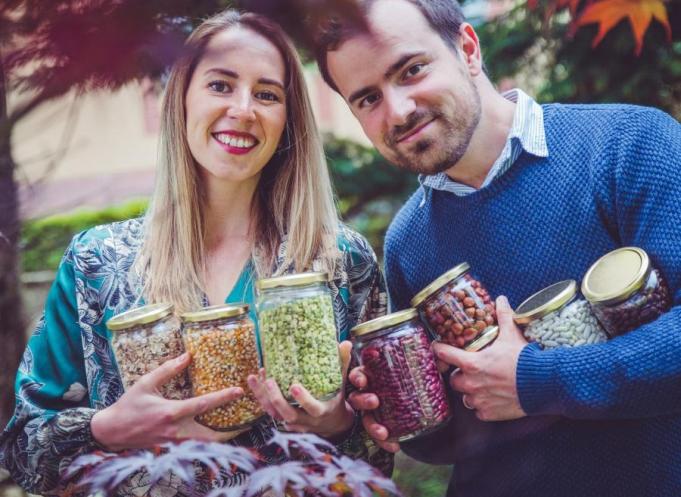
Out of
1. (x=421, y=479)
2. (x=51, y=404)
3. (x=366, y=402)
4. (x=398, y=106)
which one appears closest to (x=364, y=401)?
(x=366, y=402)

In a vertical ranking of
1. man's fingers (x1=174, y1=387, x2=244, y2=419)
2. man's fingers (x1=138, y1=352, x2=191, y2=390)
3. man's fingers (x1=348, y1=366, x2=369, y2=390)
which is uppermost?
man's fingers (x1=138, y1=352, x2=191, y2=390)

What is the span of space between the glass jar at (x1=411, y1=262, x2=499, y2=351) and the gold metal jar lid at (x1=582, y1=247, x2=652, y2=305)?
0.63 ft

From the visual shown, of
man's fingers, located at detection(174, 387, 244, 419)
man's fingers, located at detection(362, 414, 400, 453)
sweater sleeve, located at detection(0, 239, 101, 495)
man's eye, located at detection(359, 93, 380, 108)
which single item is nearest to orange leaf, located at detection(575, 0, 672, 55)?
man's eye, located at detection(359, 93, 380, 108)

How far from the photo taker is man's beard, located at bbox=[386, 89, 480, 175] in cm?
156

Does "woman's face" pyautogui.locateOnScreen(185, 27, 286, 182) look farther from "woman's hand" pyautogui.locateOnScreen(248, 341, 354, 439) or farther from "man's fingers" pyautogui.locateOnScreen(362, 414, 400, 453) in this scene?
"man's fingers" pyautogui.locateOnScreen(362, 414, 400, 453)

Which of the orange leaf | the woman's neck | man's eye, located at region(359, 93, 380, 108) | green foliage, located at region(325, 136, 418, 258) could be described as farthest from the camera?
green foliage, located at region(325, 136, 418, 258)

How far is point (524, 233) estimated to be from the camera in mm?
1525

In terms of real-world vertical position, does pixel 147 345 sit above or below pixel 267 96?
below

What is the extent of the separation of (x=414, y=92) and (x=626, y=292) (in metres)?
0.62

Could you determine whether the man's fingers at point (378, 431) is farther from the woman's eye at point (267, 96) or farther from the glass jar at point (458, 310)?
the woman's eye at point (267, 96)

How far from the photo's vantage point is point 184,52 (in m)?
0.70

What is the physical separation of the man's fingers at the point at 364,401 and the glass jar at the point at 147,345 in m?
0.32

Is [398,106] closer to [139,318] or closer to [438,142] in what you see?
[438,142]

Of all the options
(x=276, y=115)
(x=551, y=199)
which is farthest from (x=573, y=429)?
(x=276, y=115)
